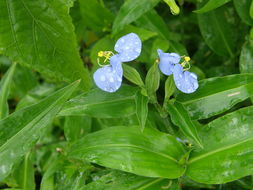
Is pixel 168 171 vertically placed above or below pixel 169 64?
below

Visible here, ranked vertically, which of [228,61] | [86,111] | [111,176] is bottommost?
[111,176]

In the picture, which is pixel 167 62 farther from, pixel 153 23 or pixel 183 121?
pixel 153 23

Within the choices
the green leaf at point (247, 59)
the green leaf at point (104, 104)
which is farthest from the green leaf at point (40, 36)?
the green leaf at point (247, 59)

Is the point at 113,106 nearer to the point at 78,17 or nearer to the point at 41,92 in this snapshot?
the point at 78,17

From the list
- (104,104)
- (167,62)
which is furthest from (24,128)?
(167,62)

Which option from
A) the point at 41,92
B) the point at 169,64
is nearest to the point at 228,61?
the point at 169,64

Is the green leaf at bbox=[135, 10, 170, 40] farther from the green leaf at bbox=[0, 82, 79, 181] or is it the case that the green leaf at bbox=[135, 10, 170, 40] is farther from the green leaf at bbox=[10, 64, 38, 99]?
the green leaf at bbox=[10, 64, 38, 99]

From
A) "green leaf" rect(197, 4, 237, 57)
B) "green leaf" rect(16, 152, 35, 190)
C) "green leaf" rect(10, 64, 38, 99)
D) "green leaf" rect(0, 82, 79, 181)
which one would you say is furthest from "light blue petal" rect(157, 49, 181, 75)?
"green leaf" rect(10, 64, 38, 99)
